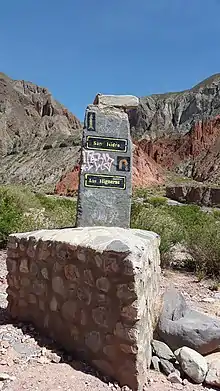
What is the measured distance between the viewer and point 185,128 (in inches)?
3809

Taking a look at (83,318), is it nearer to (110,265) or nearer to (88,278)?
(88,278)

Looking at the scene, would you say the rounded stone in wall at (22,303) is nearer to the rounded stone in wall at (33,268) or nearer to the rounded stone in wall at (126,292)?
the rounded stone in wall at (33,268)

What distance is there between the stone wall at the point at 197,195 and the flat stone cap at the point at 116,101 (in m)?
34.4

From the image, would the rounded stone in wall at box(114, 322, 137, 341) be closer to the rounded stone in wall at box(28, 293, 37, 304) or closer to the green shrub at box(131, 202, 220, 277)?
the rounded stone in wall at box(28, 293, 37, 304)

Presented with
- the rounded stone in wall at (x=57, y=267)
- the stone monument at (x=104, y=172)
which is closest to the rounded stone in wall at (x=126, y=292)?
the rounded stone in wall at (x=57, y=267)

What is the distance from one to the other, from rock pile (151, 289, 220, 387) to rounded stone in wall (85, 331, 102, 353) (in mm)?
753

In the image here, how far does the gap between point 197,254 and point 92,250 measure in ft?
19.3

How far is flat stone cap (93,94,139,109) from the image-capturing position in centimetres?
647

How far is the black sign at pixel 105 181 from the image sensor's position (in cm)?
612

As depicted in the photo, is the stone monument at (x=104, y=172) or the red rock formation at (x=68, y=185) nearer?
the stone monument at (x=104, y=172)

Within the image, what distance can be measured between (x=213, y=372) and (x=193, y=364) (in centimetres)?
23

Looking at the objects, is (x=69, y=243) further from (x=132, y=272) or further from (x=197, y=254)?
(x=197, y=254)

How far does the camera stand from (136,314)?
12.5 feet

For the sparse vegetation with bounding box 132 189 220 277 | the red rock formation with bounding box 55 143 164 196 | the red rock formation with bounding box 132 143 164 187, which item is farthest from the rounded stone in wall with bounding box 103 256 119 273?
the red rock formation with bounding box 132 143 164 187
